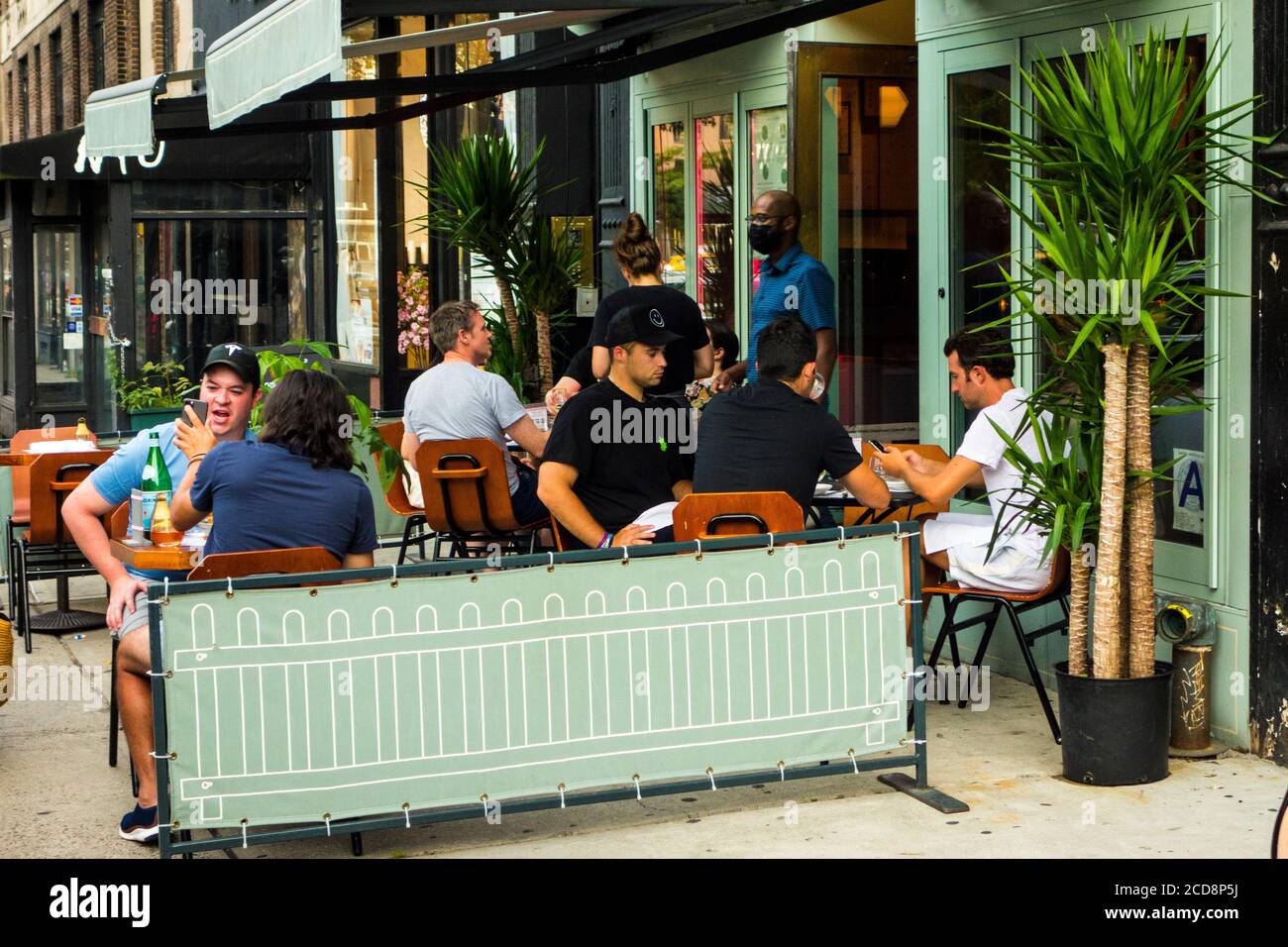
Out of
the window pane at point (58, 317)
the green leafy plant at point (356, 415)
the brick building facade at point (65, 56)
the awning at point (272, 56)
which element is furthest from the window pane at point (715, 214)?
the brick building facade at point (65, 56)

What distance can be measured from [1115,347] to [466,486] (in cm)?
365

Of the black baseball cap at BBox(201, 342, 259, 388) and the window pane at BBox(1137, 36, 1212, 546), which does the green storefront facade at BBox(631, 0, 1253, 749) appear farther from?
the black baseball cap at BBox(201, 342, 259, 388)

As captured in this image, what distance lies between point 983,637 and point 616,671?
2164 millimetres

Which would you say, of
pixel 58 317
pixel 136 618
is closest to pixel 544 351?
pixel 136 618

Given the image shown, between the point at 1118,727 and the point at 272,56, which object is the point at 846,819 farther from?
the point at 272,56

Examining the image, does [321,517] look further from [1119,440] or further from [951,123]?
[951,123]

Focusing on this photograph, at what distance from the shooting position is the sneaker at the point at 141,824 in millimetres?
5453

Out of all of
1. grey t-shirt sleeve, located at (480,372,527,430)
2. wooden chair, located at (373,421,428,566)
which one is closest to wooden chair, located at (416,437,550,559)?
grey t-shirt sleeve, located at (480,372,527,430)

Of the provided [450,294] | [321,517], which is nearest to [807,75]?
[321,517]

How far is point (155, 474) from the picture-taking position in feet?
20.2

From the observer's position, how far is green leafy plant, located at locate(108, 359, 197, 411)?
49.4 ft

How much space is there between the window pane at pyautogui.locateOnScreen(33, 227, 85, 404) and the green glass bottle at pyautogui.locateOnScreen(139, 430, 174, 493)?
12.5 m

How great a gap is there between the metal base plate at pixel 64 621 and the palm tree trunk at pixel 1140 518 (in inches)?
223

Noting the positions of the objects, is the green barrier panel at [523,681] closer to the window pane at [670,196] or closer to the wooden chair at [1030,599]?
the wooden chair at [1030,599]
